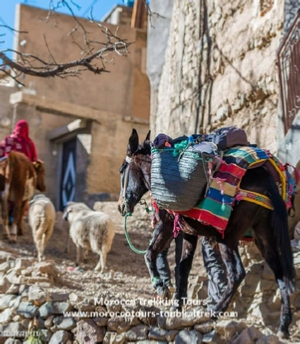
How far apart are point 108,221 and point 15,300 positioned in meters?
1.92

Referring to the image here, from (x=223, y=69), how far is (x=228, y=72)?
259 mm

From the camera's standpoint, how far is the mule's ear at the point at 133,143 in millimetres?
4766

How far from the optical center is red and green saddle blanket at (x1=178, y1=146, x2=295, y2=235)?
415cm

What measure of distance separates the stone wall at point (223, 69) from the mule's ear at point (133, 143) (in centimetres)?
210

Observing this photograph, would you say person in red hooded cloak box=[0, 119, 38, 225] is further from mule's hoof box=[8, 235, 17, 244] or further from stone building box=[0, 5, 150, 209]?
stone building box=[0, 5, 150, 209]

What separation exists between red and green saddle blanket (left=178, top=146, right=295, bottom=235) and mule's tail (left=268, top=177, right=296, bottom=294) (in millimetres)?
71

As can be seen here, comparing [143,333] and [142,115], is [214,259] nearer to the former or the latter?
[143,333]

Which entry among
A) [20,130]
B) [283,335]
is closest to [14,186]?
[20,130]

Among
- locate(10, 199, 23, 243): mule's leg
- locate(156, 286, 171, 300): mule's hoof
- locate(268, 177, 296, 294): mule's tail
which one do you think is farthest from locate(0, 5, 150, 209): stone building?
locate(268, 177, 296, 294): mule's tail

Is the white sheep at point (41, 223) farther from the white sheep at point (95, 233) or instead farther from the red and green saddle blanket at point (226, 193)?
the red and green saddle blanket at point (226, 193)

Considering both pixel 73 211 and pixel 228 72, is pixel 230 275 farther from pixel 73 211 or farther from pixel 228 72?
pixel 73 211

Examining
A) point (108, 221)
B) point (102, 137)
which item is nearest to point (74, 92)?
point (102, 137)

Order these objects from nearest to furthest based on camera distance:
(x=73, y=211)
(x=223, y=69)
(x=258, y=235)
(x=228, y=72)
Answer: (x=258, y=235)
(x=228, y=72)
(x=223, y=69)
(x=73, y=211)

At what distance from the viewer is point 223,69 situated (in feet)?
27.0
